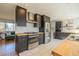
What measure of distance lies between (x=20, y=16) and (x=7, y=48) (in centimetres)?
61

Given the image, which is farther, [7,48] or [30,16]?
[30,16]

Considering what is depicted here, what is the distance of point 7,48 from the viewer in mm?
1601

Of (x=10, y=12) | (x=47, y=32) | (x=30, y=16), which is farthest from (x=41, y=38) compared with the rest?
(x=10, y=12)

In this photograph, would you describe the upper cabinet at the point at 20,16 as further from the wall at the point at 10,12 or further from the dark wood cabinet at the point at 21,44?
the dark wood cabinet at the point at 21,44

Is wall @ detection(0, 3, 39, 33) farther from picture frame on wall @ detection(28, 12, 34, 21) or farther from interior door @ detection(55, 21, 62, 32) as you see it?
interior door @ detection(55, 21, 62, 32)

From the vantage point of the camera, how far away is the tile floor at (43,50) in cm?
171

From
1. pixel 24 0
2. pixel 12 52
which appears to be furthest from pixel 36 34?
pixel 24 0

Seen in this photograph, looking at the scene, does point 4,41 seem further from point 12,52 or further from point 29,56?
point 29,56

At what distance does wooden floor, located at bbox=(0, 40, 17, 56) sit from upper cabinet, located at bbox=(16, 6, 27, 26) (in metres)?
0.36

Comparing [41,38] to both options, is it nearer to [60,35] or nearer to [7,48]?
[60,35]

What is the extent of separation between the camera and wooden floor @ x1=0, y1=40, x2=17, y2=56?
1599 mm

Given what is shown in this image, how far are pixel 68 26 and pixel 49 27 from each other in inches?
14.1

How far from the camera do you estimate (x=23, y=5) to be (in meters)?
1.66

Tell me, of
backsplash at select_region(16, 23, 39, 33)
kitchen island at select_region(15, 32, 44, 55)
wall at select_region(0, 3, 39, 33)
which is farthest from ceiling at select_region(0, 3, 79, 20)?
kitchen island at select_region(15, 32, 44, 55)
